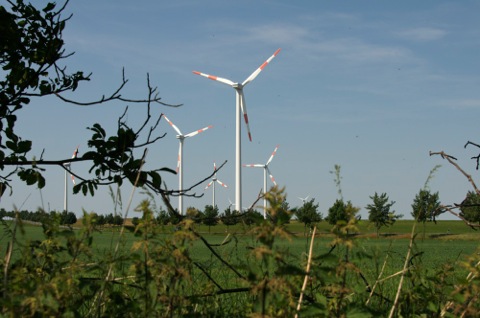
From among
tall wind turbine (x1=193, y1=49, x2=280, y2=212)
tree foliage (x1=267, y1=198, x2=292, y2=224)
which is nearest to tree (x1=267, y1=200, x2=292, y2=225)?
tree foliage (x1=267, y1=198, x2=292, y2=224)

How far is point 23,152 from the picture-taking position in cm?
480

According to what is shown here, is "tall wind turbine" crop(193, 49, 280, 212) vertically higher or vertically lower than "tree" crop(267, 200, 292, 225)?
higher

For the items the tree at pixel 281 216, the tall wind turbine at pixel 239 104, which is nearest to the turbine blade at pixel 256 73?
the tall wind turbine at pixel 239 104

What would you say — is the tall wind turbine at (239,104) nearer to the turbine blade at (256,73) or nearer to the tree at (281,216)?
the turbine blade at (256,73)

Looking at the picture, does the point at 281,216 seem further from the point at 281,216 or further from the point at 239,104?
the point at 239,104

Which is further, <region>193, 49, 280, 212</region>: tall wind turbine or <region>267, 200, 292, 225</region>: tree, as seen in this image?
<region>193, 49, 280, 212</region>: tall wind turbine

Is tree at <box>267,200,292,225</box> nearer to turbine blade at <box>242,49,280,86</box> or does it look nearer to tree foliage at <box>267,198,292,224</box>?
tree foliage at <box>267,198,292,224</box>

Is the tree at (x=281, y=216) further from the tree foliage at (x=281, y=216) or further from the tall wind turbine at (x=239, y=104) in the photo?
the tall wind turbine at (x=239, y=104)

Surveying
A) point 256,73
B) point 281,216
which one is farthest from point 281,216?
point 256,73

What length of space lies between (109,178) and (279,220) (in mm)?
2326

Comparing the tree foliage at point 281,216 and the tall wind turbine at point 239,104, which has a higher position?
the tall wind turbine at point 239,104

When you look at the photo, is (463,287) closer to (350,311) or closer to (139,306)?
(350,311)

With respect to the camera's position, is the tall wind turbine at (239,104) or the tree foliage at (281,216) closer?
the tree foliage at (281,216)

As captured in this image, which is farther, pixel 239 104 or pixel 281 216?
pixel 239 104
